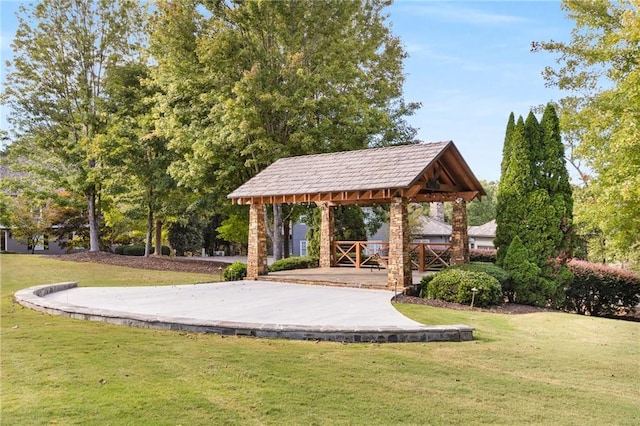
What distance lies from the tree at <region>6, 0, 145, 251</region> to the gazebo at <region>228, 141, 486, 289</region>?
1369 cm

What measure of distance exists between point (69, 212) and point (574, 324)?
33158 millimetres

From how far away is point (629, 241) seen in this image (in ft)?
56.2

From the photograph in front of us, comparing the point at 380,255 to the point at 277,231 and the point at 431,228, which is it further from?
the point at 431,228

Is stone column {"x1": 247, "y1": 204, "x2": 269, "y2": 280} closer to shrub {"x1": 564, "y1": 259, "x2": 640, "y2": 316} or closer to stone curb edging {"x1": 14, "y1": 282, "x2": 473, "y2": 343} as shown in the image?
stone curb edging {"x1": 14, "y1": 282, "x2": 473, "y2": 343}

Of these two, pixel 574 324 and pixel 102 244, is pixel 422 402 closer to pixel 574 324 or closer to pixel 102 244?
pixel 574 324

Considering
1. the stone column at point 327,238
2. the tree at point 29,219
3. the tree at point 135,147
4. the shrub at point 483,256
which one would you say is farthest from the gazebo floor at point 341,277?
the tree at point 29,219

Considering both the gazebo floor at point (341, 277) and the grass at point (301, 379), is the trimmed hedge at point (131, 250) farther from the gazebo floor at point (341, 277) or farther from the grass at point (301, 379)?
the grass at point (301, 379)

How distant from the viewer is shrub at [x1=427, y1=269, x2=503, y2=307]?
12.3 m

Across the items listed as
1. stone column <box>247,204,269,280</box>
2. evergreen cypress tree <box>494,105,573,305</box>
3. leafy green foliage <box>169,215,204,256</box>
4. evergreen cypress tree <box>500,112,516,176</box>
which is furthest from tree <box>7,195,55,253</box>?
evergreen cypress tree <box>494,105,573,305</box>

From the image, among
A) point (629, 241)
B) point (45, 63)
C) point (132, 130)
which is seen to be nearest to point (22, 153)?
point (45, 63)

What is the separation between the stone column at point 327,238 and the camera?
67.3 ft

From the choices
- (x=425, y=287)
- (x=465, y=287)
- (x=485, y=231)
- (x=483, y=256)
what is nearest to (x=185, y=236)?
(x=483, y=256)

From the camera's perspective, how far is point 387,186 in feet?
44.3

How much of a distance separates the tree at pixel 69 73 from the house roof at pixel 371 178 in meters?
14.2
